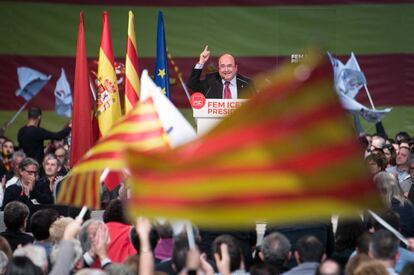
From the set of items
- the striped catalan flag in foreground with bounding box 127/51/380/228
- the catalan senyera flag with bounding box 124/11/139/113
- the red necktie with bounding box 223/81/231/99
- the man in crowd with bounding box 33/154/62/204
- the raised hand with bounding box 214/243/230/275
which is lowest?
the raised hand with bounding box 214/243/230/275

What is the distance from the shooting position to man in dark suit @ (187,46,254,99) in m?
11.5

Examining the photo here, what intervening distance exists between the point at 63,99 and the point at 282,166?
14.7 meters

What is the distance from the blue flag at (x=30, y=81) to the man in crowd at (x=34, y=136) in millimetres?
4746

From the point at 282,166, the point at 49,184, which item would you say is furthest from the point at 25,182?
the point at 282,166

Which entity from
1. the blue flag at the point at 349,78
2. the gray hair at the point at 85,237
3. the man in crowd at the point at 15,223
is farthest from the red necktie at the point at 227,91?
the blue flag at the point at 349,78

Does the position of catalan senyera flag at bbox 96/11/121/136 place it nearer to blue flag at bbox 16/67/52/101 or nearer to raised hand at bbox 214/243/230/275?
raised hand at bbox 214/243/230/275

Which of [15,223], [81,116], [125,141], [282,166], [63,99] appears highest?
[63,99]

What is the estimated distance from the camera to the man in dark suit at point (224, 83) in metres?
11.5

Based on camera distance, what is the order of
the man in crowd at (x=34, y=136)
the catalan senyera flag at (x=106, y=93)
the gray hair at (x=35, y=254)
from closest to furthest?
1. the gray hair at (x=35, y=254)
2. the catalan senyera flag at (x=106, y=93)
3. the man in crowd at (x=34, y=136)

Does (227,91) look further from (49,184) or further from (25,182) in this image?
(25,182)

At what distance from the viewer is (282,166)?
541 centimetres

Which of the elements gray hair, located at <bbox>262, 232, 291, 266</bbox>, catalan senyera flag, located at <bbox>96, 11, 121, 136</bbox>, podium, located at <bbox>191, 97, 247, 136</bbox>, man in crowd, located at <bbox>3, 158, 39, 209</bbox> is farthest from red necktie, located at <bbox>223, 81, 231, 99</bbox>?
gray hair, located at <bbox>262, 232, 291, 266</bbox>

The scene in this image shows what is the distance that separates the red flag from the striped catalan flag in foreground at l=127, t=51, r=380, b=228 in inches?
270

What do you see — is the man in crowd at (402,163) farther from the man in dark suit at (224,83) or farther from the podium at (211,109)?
the podium at (211,109)
